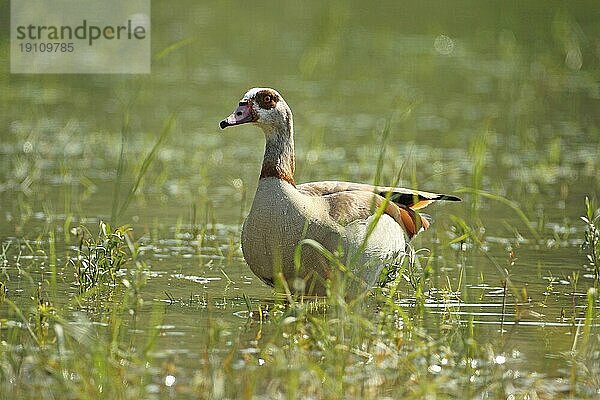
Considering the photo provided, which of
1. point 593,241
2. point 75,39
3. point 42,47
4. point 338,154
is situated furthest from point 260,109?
point 75,39

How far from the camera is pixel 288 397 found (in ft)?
19.2

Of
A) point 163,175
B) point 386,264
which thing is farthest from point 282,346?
point 163,175

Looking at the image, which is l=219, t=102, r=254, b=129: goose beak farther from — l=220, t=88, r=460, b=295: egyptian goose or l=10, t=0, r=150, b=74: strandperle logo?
l=10, t=0, r=150, b=74: strandperle logo

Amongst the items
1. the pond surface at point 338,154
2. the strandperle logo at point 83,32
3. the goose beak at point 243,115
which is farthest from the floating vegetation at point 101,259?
the strandperle logo at point 83,32

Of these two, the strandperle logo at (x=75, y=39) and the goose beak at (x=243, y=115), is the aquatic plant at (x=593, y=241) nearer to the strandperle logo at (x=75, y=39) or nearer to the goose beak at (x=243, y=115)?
the goose beak at (x=243, y=115)

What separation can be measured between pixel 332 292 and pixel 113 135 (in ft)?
26.1

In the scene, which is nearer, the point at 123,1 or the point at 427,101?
the point at 427,101

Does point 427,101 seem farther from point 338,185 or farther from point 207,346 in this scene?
point 207,346

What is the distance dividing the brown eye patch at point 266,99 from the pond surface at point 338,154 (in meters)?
0.98

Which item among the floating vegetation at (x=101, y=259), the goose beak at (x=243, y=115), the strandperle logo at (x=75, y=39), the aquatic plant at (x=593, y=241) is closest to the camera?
the floating vegetation at (x=101, y=259)

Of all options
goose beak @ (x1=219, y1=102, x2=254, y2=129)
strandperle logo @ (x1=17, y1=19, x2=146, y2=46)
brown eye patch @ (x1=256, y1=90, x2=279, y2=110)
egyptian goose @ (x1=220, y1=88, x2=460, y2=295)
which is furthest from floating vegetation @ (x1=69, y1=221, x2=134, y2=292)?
strandperle logo @ (x1=17, y1=19, x2=146, y2=46)

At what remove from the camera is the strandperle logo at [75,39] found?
62.6 ft

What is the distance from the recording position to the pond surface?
820cm

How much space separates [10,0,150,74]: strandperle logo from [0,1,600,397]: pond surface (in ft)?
1.17
